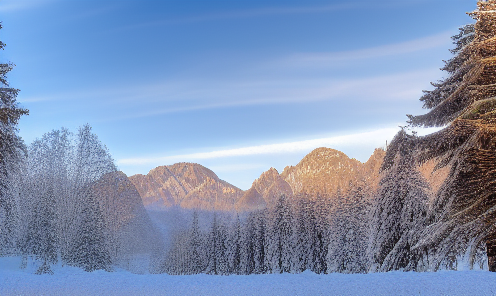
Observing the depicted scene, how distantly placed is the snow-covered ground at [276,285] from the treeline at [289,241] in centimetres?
2401

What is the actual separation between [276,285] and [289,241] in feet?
111

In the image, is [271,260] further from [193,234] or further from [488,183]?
[488,183]

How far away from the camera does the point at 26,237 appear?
3272 cm

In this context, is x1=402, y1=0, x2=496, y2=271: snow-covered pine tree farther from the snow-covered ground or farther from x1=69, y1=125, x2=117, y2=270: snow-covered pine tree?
x1=69, y1=125, x2=117, y2=270: snow-covered pine tree

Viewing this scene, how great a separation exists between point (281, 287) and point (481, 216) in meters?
7.54

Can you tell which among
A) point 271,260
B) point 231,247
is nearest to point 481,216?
point 271,260

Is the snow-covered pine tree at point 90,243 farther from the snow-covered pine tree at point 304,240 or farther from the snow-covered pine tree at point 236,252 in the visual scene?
the snow-covered pine tree at point 236,252

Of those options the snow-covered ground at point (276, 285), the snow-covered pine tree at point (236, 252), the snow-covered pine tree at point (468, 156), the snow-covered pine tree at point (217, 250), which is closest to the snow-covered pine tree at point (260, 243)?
the snow-covered pine tree at point (236, 252)

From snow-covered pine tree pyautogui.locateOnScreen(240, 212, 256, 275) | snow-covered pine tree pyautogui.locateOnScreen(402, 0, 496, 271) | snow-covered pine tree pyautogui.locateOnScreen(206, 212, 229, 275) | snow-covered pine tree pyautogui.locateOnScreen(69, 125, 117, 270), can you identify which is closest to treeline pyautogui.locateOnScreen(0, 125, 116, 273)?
snow-covered pine tree pyautogui.locateOnScreen(69, 125, 117, 270)

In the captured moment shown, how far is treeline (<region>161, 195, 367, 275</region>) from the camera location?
3934 cm

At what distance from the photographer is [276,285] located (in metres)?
13.1

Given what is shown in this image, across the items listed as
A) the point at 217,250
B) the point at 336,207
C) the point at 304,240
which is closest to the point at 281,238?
the point at 304,240

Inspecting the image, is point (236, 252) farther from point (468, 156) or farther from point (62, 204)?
point (468, 156)

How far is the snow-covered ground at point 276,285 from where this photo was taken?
39.3ft
